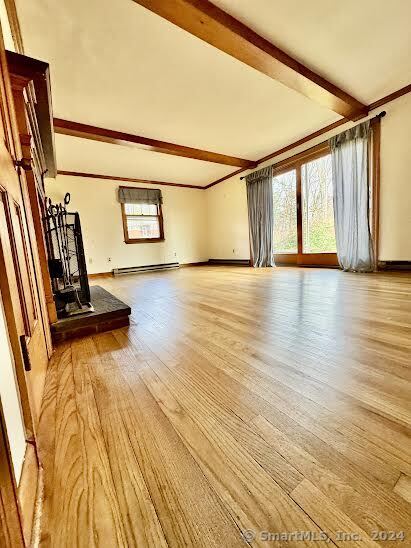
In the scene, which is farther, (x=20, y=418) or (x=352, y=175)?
(x=352, y=175)

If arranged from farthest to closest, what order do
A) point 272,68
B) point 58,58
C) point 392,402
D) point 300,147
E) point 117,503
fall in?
point 300,147 < point 272,68 < point 58,58 < point 392,402 < point 117,503

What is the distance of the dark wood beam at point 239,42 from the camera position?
5.74 feet

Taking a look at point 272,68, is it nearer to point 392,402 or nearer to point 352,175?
point 352,175

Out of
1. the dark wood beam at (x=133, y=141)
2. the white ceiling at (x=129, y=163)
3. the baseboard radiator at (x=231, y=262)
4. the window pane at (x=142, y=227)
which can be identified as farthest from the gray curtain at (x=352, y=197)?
the window pane at (x=142, y=227)

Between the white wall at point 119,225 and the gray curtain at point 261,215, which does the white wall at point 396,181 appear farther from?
the white wall at point 119,225

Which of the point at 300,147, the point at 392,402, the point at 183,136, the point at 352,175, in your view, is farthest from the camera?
the point at 300,147

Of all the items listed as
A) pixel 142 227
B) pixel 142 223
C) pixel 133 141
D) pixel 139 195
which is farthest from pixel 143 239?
pixel 133 141

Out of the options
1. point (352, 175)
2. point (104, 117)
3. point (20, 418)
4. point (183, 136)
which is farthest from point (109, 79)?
point (352, 175)

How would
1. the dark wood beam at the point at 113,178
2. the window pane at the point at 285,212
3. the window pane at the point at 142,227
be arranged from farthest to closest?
the window pane at the point at 142,227 < the dark wood beam at the point at 113,178 < the window pane at the point at 285,212

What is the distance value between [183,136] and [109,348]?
3.89 m

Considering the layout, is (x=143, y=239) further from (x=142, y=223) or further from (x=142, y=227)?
(x=142, y=223)

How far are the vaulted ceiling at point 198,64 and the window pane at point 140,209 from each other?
218 centimetres

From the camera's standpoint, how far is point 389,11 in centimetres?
199

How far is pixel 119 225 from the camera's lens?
20.0 feet
